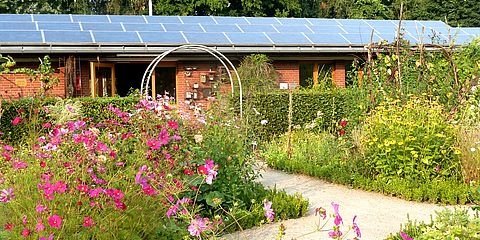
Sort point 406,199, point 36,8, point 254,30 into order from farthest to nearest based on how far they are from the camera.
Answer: point 36,8 → point 254,30 → point 406,199

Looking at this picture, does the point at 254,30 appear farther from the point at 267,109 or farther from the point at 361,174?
the point at 361,174

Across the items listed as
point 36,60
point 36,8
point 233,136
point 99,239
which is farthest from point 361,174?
point 36,8

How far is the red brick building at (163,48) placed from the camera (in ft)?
47.6

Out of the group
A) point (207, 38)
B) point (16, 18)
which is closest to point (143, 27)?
point (207, 38)

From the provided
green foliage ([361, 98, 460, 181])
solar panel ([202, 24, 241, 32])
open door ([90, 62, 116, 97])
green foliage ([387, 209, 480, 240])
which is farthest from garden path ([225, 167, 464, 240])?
solar panel ([202, 24, 241, 32])

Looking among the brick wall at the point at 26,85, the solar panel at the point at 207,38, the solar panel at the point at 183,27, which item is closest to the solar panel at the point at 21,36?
the brick wall at the point at 26,85

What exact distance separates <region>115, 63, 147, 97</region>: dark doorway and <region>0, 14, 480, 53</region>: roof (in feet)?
4.25

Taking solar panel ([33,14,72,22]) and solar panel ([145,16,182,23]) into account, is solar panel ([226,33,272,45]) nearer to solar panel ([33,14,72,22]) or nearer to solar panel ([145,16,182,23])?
solar panel ([145,16,182,23])

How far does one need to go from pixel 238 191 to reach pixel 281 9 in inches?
1042

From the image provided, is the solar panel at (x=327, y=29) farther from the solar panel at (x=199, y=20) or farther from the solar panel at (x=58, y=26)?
the solar panel at (x=58, y=26)

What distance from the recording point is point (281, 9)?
31109mm

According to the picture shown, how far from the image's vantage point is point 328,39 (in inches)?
666

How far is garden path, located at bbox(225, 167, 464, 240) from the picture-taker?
5.24 meters

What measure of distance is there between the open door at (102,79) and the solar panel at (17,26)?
206 centimetres
